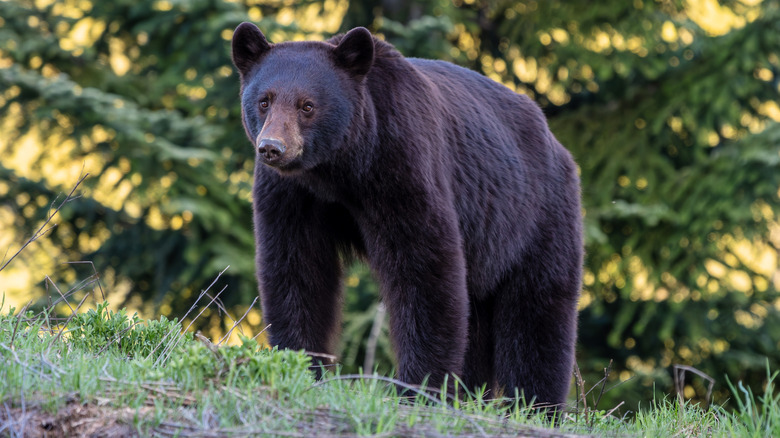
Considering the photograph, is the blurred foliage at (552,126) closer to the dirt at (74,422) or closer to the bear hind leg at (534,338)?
the bear hind leg at (534,338)

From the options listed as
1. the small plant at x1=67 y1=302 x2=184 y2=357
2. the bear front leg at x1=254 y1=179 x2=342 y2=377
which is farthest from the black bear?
the small plant at x1=67 y1=302 x2=184 y2=357

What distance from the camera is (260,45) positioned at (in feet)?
14.7

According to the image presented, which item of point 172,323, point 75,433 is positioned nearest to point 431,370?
point 172,323

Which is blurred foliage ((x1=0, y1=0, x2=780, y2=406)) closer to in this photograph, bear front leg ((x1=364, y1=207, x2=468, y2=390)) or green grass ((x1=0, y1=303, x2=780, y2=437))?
bear front leg ((x1=364, y1=207, x2=468, y2=390))

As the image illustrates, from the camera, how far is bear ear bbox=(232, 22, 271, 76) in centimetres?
442

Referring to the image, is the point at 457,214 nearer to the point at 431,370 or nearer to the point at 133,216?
the point at 431,370

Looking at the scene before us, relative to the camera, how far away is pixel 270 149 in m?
3.95

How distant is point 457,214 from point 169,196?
6.41 meters

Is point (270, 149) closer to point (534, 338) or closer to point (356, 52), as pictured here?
point (356, 52)

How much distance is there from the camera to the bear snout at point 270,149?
3936 millimetres

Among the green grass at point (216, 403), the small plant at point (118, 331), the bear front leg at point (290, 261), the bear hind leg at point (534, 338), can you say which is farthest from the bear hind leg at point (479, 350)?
the small plant at point (118, 331)

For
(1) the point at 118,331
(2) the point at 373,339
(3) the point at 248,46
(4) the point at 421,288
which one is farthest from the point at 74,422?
(2) the point at 373,339

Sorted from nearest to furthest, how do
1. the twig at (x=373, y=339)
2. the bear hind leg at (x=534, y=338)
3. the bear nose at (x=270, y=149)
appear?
the bear nose at (x=270, y=149), the twig at (x=373, y=339), the bear hind leg at (x=534, y=338)

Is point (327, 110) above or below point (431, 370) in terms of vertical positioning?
above
